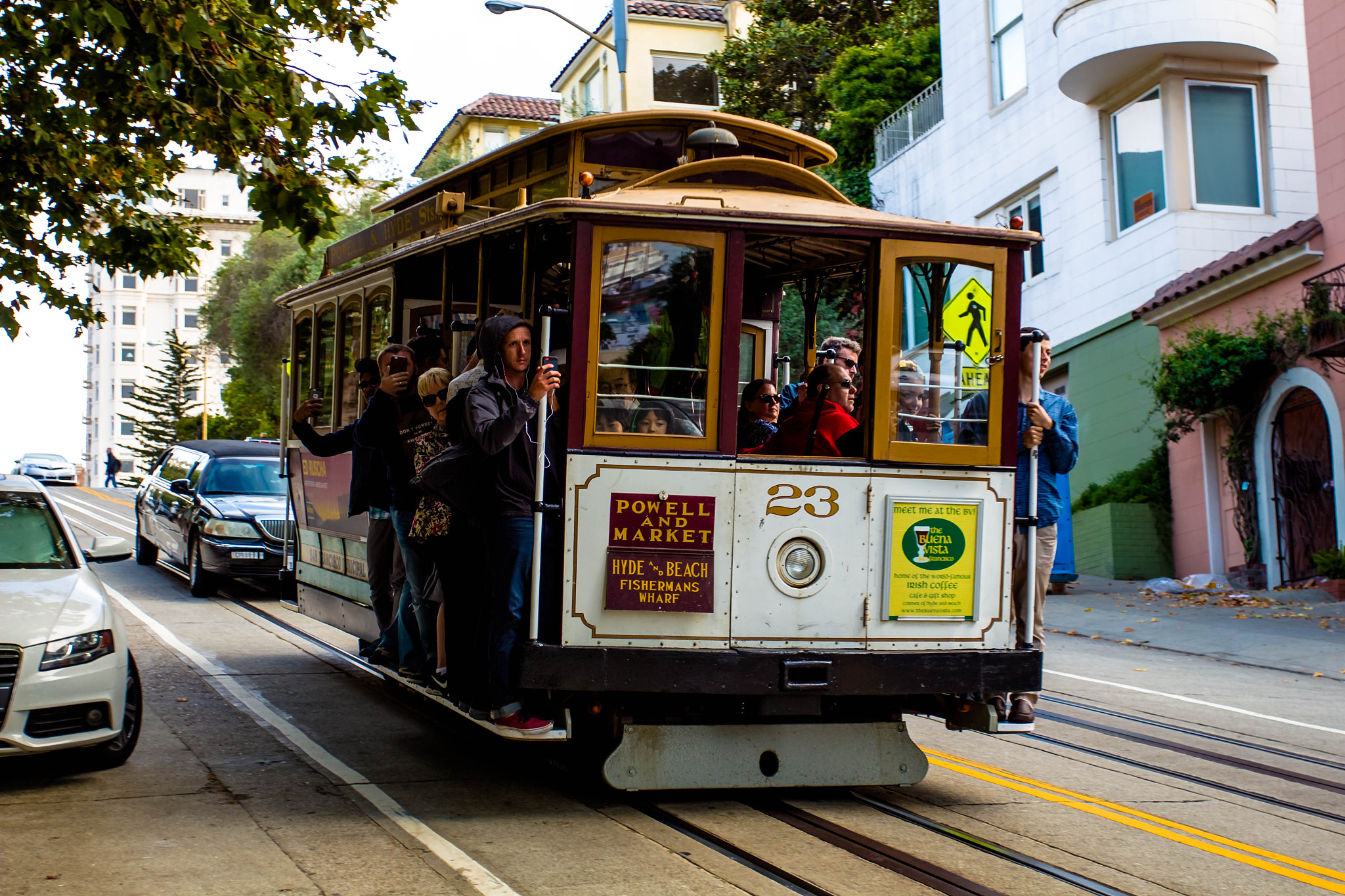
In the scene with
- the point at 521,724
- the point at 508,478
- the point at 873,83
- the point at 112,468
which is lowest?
the point at 521,724

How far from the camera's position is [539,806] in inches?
247

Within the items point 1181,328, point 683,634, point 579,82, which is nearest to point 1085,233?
point 1181,328

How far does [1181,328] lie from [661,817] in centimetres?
1442

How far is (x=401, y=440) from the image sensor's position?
7.75 metres

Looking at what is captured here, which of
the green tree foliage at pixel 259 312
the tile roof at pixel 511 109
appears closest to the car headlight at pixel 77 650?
the green tree foliage at pixel 259 312

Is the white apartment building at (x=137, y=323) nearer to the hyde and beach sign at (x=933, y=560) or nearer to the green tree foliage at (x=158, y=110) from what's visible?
the green tree foliage at (x=158, y=110)

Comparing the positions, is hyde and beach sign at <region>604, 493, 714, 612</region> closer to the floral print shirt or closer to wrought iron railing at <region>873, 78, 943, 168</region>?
the floral print shirt

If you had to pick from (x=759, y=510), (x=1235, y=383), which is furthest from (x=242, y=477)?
(x=1235, y=383)

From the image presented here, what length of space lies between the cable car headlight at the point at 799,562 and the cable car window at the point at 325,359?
478 cm

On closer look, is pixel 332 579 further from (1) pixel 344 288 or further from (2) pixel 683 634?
(2) pixel 683 634

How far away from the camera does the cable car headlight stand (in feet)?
20.3

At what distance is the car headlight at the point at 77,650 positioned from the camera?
6297mm

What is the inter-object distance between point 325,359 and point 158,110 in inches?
90.2

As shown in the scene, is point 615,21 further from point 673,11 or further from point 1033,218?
point 673,11
